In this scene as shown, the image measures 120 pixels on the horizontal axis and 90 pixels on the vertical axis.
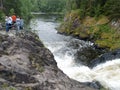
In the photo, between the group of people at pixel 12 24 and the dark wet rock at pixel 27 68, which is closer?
the dark wet rock at pixel 27 68

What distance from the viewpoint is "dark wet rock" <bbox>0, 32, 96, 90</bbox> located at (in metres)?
15.9

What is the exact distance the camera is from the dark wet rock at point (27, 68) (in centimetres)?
1592

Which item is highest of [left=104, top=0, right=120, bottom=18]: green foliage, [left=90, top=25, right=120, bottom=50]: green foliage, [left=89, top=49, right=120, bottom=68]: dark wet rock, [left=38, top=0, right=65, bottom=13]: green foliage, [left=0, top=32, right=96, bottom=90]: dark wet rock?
[left=38, top=0, right=65, bottom=13]: green foliage

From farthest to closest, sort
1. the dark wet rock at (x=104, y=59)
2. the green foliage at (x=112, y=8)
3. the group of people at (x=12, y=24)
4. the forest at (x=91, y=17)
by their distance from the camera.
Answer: the green foliage at (x=112, y=8), the forest at (x=91, y=17), the dark wet rock at (x=104, y=59), the group of people at (x=12, y=24)

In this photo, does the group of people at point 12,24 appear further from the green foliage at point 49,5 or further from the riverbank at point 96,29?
the green foliage at point 49,5

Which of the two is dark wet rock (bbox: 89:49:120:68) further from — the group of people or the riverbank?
the group of people

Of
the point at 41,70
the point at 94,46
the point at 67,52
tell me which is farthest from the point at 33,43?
the point at 94,46

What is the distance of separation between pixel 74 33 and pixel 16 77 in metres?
38.1

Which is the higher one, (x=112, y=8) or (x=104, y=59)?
(x=112, y=8)

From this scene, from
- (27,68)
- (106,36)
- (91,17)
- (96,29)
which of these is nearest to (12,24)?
(27,68)

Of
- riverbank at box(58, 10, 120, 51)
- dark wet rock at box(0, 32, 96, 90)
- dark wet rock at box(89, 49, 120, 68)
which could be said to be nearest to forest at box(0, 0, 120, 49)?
riverbank at box(58, 10, 120, 51)

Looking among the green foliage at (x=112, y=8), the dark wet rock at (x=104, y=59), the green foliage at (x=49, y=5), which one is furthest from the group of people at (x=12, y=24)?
the green foliage at (x=49, y=5)

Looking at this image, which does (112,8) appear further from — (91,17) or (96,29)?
(91,17)

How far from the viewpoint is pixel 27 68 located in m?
17.4
